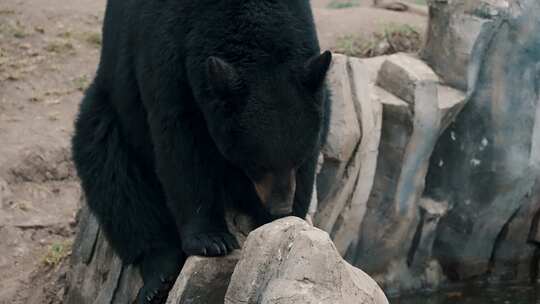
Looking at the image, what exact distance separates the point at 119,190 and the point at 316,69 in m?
1.59

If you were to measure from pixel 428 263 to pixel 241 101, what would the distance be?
344cm

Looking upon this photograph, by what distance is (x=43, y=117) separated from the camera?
8.64 m

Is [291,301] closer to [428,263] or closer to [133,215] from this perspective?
[133,215]

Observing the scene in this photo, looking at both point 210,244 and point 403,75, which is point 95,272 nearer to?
point 210,244

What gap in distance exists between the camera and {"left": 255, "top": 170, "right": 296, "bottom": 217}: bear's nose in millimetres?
5211

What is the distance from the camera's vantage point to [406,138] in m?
7.50

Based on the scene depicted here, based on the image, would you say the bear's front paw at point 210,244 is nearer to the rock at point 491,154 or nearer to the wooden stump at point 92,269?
the wooden stump at point 92,269

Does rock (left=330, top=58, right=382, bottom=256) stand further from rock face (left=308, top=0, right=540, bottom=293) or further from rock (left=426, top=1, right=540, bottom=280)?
rock (left=426, top=1, right=540, bottom=280)

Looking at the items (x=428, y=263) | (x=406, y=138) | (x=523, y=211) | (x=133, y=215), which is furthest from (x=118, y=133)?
(x=523, y=211)

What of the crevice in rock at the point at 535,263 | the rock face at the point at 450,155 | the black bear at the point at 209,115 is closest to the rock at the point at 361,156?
the rock face at the point at 450,155

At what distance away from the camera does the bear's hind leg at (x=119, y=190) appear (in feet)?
19.6

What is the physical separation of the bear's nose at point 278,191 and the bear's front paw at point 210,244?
25cm

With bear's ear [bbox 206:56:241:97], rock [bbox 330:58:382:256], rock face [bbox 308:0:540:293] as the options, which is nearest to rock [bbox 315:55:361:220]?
rock [bbox 330:58:382:256]

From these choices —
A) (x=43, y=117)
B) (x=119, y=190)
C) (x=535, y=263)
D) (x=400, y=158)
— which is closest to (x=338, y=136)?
(x=400, y=158)
